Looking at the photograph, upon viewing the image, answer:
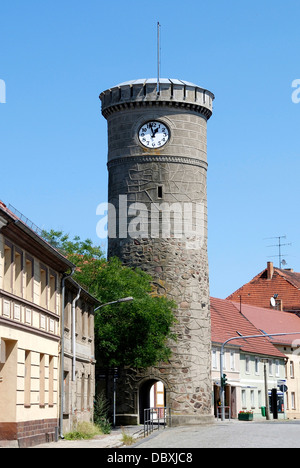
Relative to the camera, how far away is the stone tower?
160ft

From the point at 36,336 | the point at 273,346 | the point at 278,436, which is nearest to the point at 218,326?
the point at 273,346

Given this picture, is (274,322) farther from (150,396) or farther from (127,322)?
(127,322)

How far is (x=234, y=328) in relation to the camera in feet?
228

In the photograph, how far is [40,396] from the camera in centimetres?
A: 2808

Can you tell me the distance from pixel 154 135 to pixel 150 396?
18002mm

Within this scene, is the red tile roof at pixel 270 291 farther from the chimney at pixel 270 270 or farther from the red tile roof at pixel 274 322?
the red tile roof at pixel 274 322

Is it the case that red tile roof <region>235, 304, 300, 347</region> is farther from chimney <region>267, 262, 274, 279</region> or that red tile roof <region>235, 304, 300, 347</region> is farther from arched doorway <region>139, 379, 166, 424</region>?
arched doorway <region>139, 379, 166, 424</region>

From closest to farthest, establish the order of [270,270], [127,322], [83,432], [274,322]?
[83,432]
[127,322]
[274,322]
[270,270]

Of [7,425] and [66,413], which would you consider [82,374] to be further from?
[7,425]

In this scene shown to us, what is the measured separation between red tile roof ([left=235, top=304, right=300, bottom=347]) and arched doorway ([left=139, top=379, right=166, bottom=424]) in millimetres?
16491

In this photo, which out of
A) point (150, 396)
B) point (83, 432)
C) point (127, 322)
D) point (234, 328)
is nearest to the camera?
point (83, 432)

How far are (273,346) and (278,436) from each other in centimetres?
4448

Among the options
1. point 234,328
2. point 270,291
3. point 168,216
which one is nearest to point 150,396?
point 234,328

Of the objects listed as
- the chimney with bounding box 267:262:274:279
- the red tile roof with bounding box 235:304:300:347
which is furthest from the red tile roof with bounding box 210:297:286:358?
the chimney with bounding box 267:262:274:279
